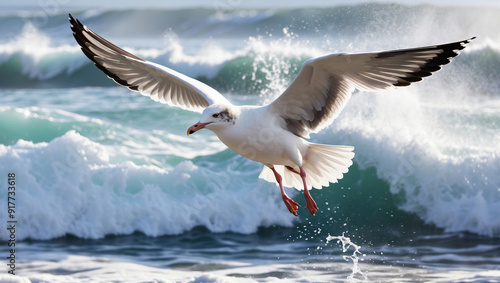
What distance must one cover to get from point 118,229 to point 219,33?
20349 mm

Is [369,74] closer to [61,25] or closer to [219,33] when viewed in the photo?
[219,33]

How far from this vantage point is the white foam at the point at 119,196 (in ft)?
31.1

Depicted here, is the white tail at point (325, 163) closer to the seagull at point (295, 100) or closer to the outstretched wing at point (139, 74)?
the seagull at point (295, 100)

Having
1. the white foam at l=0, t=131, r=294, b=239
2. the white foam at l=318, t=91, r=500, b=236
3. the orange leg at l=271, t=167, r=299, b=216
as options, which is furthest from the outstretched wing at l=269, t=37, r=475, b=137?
the white foam at l=318, t=91, r=500, b=236

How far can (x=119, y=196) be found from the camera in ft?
32.7

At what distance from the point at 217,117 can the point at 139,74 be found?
167 centimetres

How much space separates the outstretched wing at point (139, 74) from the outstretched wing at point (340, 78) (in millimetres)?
747

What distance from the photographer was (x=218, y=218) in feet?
31.6

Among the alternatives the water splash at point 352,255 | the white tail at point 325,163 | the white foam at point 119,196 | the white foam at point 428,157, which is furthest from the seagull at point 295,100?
the white foam at point 428,157

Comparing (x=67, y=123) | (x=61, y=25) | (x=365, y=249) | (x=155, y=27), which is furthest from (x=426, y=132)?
(x=61, y=25)

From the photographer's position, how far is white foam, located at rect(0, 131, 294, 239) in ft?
31.1

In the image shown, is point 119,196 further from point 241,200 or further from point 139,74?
point 139,74

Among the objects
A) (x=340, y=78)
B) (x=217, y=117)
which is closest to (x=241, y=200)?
(x=340, y=78)

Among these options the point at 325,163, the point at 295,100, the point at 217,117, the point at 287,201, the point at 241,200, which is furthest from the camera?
the point at 241,200
